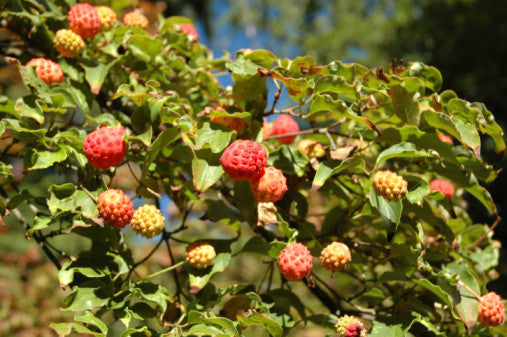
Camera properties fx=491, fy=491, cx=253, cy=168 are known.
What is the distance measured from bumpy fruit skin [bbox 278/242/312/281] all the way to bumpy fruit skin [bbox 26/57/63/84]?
0.62 metres

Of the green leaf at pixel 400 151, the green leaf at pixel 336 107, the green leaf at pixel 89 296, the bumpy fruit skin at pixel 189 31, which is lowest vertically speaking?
the green leaf at pixel 89 296

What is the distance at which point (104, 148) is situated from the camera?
0.90m

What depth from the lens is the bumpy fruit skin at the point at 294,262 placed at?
2.92ft

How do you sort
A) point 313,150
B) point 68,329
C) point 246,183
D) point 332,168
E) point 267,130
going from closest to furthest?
point 68,329
point 332,168
point 246,183
point 313,150
point 267,130

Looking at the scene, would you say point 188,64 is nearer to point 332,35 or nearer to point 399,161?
point 399,161

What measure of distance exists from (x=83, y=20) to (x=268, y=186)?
1.87ft

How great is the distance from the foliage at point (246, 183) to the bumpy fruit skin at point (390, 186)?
0.08 feet

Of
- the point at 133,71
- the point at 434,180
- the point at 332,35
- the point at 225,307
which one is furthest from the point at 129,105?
the point at 332,35

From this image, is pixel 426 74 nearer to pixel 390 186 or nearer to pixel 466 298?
pixel 390 186

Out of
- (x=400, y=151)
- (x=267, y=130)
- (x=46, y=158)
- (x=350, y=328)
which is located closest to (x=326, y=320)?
(x=350, y=328)

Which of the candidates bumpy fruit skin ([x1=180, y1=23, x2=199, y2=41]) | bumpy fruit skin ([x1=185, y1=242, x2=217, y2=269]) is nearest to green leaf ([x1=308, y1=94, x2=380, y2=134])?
bumpy fruit skin ([x1=185, y1=242, x2=217, y2=269])

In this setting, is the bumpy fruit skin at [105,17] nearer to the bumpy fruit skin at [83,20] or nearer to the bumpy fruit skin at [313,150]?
the bumpy fruit skin at [83,20]

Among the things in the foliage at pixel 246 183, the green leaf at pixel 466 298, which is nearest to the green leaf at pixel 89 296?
the foliage at pixel 246 183

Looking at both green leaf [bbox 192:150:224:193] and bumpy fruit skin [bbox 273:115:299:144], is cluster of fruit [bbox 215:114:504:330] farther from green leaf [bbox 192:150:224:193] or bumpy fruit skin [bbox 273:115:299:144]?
bumpy fruit skin [bbox 273:115:299:144]
